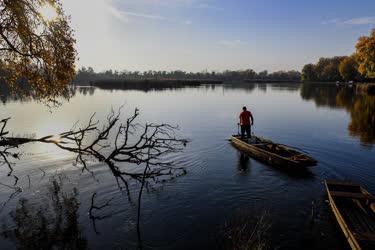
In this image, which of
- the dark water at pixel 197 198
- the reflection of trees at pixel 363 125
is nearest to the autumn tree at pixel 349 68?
the reflection of trees at pixel 363 125

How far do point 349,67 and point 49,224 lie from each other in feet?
435

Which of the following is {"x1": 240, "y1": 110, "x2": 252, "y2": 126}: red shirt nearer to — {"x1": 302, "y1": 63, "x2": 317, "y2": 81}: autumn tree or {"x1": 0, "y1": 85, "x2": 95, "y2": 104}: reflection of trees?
{"x1": 0, "y1": 85, "x2": 95, "y2": 104}: reflection of trees

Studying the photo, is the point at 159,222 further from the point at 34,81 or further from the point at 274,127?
the point at 274,127

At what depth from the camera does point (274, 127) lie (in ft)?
112

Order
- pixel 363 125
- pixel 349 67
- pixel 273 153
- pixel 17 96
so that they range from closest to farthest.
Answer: pixel 273 153
pixel 363 125
pixel 17 96
pixel 349 67

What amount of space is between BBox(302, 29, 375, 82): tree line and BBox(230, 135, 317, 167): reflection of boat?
210 ft

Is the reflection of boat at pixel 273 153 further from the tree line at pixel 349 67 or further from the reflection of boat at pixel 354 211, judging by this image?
the tree line at pixel 349 67

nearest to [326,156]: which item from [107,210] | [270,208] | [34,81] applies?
[270,208]

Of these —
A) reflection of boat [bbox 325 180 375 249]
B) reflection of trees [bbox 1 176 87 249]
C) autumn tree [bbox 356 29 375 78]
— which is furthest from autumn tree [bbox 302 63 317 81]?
reflection of trees [bbox 1 176 87 249]

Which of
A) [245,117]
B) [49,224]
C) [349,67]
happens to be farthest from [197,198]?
[349,67]

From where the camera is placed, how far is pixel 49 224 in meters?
12.5

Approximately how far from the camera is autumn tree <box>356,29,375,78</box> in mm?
74500

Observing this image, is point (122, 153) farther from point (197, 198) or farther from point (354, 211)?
point (354, 211)

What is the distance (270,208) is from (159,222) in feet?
15.6
